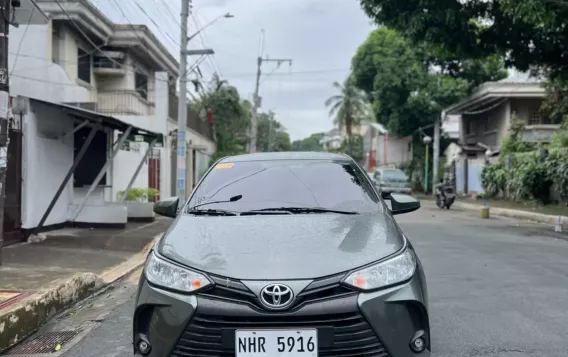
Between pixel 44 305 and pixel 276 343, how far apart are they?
10.7ft

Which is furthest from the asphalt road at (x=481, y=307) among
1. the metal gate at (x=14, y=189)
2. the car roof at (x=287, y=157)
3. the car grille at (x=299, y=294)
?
the metal gate at (x=14, y=189)

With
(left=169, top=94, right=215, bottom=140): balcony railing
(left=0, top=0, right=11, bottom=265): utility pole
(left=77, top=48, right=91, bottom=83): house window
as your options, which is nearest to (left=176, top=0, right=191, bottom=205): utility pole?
(left=77, top=48, right=91, bottom=83): house window

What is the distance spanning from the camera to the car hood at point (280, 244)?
303 centimetres

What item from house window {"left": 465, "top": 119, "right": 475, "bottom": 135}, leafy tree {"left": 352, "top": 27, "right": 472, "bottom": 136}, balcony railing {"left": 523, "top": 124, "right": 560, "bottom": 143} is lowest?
balcony railing {"left": 523, "top": 124, "right": 560, "bottom": 143}

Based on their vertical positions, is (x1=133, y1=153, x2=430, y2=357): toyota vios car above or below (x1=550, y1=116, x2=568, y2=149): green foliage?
below

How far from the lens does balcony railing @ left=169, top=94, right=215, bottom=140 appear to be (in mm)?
22438

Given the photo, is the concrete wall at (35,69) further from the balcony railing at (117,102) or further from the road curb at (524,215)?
the road curb at (524,215)

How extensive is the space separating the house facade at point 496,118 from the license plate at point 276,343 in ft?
80.8

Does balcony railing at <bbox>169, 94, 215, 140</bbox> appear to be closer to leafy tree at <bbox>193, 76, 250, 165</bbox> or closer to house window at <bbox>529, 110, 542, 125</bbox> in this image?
leafy tree at <bbox>193, 76, 250, 165</bbox>

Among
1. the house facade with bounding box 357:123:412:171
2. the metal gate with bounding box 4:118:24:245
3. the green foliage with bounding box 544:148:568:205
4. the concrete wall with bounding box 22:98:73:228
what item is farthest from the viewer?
the house facade with bounding box 357:123:412:171

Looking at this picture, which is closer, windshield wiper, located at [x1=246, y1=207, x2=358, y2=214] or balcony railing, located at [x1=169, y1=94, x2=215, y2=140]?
windshield wiper, located at [x1=246, y1=207, x2=358, y2=214]

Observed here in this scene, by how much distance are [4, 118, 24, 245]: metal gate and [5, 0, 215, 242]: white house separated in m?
0.13

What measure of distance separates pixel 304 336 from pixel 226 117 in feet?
97.9

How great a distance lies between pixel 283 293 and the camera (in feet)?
9.50
